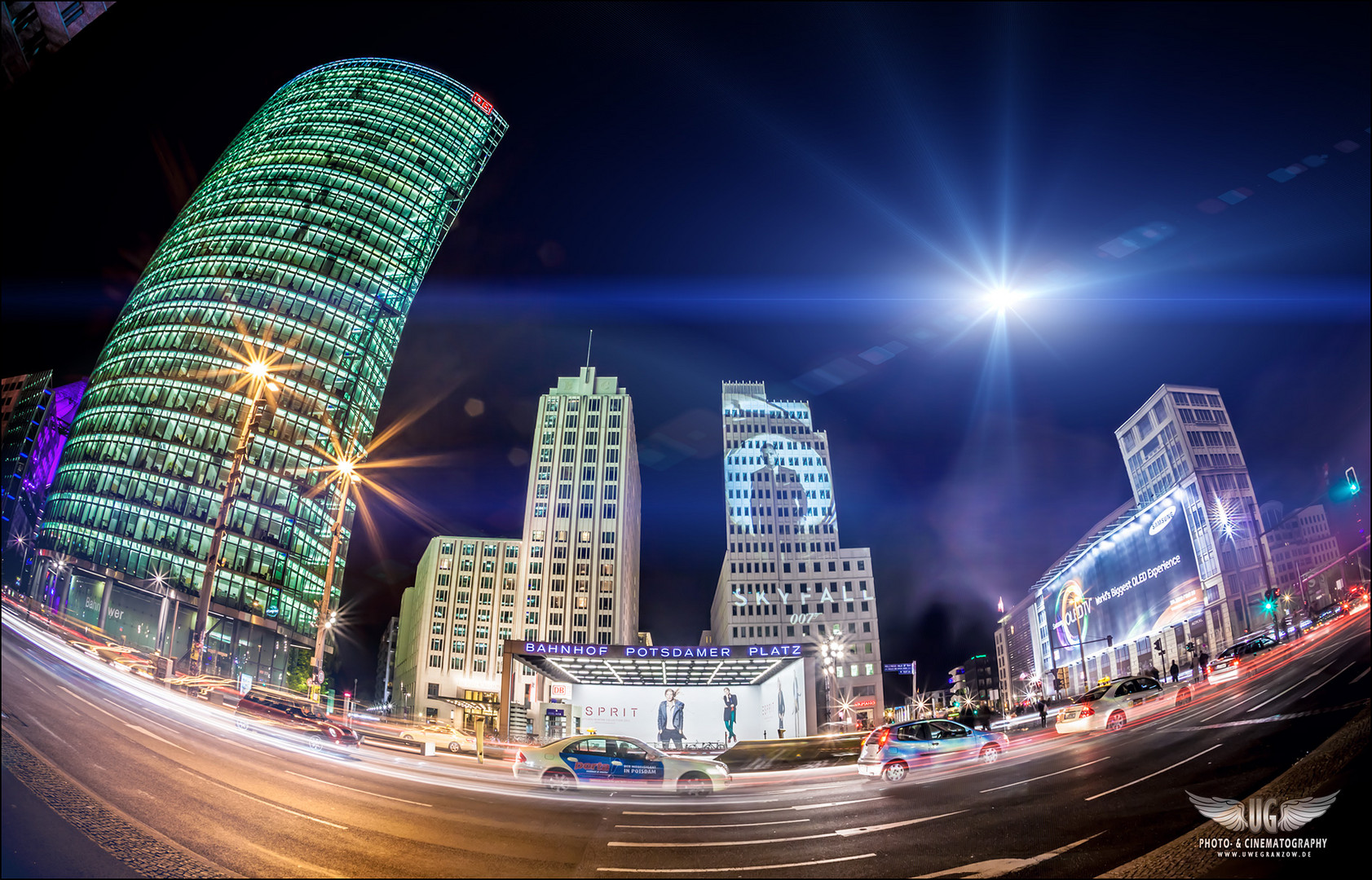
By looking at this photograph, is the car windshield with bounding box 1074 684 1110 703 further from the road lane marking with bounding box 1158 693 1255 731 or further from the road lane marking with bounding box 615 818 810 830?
the road lane marking with bounding box 615 818 810 830

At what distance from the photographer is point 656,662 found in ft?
169

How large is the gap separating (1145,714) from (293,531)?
78494 mm

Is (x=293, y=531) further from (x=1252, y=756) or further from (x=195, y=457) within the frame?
(x=1252, y=756)

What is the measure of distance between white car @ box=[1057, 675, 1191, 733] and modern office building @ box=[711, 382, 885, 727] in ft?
236

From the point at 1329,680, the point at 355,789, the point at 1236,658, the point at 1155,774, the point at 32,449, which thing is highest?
the point at 32,449

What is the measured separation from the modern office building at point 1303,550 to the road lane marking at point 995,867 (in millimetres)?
15282

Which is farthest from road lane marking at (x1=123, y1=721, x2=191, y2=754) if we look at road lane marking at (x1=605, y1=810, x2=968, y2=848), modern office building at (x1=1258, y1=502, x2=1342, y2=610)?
modern office building at (x1=1258, y1=502, x2=1342, y2=610)

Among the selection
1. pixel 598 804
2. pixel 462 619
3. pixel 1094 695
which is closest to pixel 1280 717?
pixel 1094 695

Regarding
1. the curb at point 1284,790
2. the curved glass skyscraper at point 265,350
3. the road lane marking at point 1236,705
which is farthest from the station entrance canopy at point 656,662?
the curb at point 1284,790

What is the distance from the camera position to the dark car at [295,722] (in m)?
18.6

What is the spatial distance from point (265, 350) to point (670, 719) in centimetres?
5987

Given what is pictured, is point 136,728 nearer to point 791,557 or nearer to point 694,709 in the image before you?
point 694,709

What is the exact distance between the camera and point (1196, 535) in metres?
32.9

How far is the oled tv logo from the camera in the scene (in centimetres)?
3631
